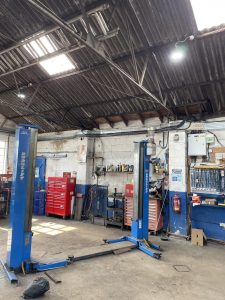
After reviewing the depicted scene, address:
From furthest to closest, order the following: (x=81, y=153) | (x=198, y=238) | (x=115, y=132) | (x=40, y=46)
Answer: (x=81, y=153) → (x=115, y=132) → (x=40, y=46) → (x=198, y=238)

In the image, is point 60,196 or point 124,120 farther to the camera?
point 60,196

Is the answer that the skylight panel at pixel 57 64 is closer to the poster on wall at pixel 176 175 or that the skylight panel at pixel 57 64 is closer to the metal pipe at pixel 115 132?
the metal pipe at pixel 115 132

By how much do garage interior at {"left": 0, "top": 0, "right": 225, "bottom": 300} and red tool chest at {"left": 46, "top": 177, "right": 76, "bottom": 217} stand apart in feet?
0.16

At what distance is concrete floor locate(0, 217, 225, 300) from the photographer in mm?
3146

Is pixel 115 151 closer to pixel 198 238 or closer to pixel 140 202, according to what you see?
pixel 140 202

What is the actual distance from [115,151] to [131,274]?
4883mm

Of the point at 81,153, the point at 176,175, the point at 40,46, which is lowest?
the point at 176,175

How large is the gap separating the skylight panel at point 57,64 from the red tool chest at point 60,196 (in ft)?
12.2

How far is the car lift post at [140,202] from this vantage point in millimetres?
5176

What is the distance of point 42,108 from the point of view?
8.53 metres

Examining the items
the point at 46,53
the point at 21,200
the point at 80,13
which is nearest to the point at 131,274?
the point at 21,200

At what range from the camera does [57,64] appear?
6.20 meters

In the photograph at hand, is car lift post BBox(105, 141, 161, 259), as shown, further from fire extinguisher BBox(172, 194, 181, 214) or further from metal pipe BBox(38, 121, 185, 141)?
metal pipe BBox(38, 121, 185, 141)

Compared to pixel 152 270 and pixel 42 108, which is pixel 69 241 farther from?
pixel 42 108
